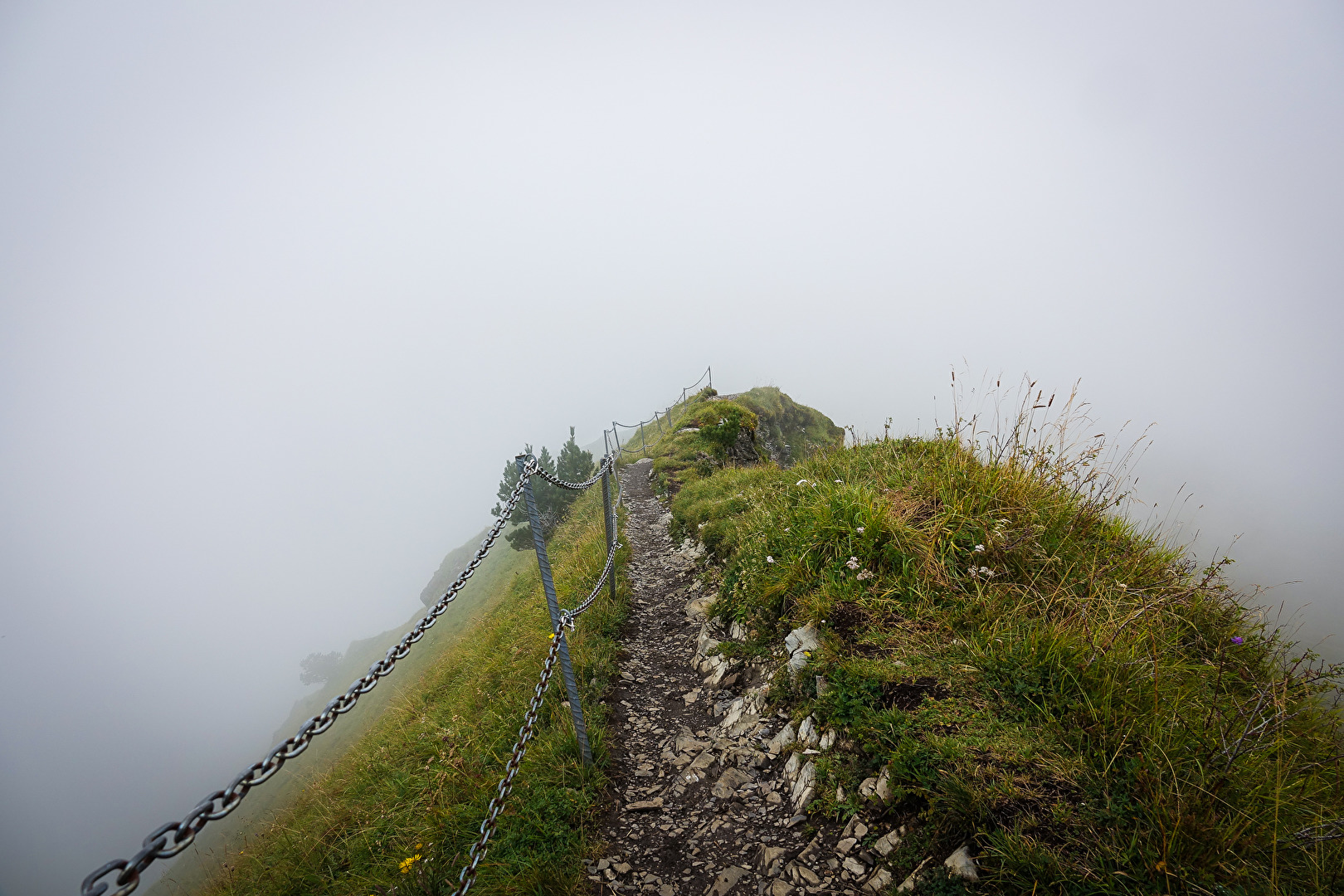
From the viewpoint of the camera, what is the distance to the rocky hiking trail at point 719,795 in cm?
341

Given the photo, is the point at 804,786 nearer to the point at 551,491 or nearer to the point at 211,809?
the point at 211,809

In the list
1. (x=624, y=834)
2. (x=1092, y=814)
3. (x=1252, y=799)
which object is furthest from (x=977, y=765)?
(x=624, y=834)

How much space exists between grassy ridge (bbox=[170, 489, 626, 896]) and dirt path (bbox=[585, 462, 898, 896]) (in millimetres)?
353

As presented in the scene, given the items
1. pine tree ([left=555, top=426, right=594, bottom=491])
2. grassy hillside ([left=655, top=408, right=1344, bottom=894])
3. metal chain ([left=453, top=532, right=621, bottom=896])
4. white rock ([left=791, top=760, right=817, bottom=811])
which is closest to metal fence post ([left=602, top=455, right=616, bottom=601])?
grassy hillside ([left=655, top=408, right=1344, bottom=894])

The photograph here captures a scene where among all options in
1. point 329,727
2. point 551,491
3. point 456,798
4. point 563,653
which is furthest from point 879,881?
point 551,491

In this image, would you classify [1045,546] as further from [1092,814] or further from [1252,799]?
[1092,814]

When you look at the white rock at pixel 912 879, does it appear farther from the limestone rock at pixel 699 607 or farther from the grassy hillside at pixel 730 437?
the grassy hillside at pixel 730 437

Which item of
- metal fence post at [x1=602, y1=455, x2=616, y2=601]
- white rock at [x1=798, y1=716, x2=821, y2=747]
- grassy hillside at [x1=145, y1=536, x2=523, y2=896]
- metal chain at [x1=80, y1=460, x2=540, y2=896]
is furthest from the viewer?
grassy hillside at [x1=145, y1=536, x2=523, y2=896]

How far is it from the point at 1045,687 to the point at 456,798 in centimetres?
505

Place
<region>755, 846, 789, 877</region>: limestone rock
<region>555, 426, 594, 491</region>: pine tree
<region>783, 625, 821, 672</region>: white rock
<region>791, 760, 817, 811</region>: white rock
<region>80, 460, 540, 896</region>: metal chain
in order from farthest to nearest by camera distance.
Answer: <region>555, 426, 594, 491</region>: pine tree → <region>783, 625, 821, 672</region>: white rock → <region>791, 760, 817, 811</region>: white rock → <region>755, 846, 789, 877</region>: limestone rock → <region>80, 460, 540, 896</region>: metal chain

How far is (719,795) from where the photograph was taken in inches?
168

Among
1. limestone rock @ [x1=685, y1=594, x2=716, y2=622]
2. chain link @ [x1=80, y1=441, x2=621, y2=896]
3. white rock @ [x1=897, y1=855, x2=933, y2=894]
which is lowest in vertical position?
white rock @ [x1=897, y1=855, x2=933, y2=894]

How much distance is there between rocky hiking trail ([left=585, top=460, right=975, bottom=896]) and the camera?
3.41 m

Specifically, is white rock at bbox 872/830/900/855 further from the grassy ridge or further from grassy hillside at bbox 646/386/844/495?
grassy hillside at bbox 646/386/844/495
